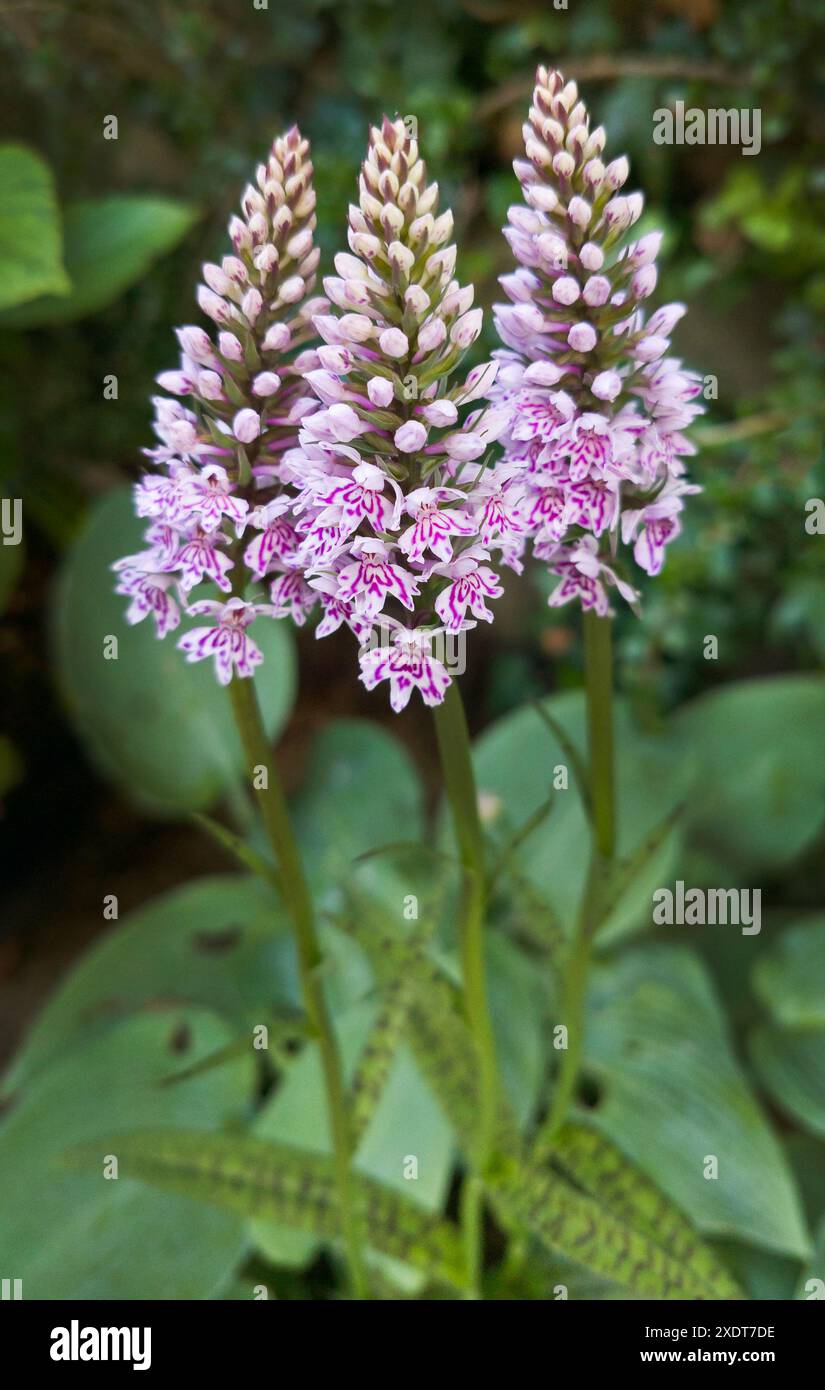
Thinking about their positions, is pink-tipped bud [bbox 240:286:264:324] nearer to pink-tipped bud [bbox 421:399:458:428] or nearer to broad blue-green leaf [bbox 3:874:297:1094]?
pink-tipped bud [bbox 421:399:458:428]

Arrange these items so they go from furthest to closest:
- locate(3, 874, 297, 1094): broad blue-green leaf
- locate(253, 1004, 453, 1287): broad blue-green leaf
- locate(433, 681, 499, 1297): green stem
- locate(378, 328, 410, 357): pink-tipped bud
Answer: locate(3, 874, 297, 1094): broad blue-green leaf, locate(253, 1004, 453, 1287): broad blue-green leaf, locate(433, 681, 499, 1297): green stem, locate(378, 328, 410, 357): pink-tipped bud

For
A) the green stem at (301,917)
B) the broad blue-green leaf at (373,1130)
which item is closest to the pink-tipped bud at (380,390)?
the green stem at (301,917)

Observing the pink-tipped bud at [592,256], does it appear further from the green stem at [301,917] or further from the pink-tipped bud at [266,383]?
the green stem at [301,917]

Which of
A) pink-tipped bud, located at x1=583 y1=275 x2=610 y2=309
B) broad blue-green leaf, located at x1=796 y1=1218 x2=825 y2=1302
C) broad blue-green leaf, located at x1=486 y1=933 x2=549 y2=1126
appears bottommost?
broad blue-green leaf, located at x1=796 y1=1218 x2=825 y2=1302

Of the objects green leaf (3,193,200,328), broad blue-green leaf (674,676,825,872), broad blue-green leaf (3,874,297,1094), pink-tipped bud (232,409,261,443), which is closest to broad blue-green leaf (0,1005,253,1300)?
broad blue-green leaf (3,874,297,1094)

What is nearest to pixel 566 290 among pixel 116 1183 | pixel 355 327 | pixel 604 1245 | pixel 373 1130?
pixel 355 327

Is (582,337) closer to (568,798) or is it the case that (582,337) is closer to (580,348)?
(580,348)
